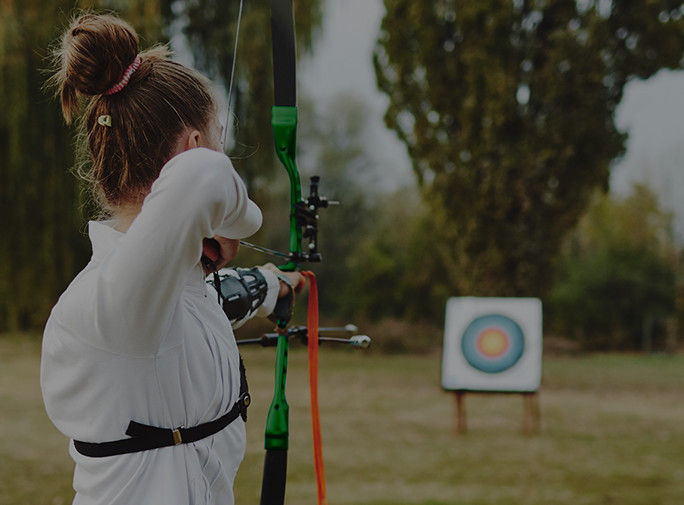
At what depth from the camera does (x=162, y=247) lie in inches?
23.1

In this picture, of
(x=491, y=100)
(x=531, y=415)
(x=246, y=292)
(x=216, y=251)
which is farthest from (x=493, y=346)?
(x=216, y=251)

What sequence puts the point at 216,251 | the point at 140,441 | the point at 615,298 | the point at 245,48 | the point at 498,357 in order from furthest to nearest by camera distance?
the point at 615,298 → the point at 245,48 → the point at 498,357 → the point at 216,251 → the point at 140,441

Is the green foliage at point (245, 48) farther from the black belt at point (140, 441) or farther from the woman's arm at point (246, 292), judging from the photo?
the black belt at point (140, 441)

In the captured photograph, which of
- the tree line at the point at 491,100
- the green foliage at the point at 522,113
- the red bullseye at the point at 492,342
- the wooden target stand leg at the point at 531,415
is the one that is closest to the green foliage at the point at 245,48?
the tree line at the point at 491,100

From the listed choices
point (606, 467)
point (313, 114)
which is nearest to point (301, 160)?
point (313, 114)

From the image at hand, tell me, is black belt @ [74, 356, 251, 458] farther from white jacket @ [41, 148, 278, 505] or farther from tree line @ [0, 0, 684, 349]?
tree line @ [0, 0, 684, 349]

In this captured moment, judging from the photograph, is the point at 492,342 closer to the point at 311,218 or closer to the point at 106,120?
the point at 311,218

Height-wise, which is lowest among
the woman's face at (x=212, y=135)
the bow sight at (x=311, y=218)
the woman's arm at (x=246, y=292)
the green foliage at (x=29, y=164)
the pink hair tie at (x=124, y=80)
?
the woman's arm at (x=246, y=292)

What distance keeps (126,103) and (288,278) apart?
57 cm

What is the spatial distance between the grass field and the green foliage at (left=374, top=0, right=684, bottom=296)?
4.61 feet

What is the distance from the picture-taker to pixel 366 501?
3121mm

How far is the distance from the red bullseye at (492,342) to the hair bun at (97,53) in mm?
4707

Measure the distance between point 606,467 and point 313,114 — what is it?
14559 millimetres

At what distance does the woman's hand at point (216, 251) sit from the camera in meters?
0.80
